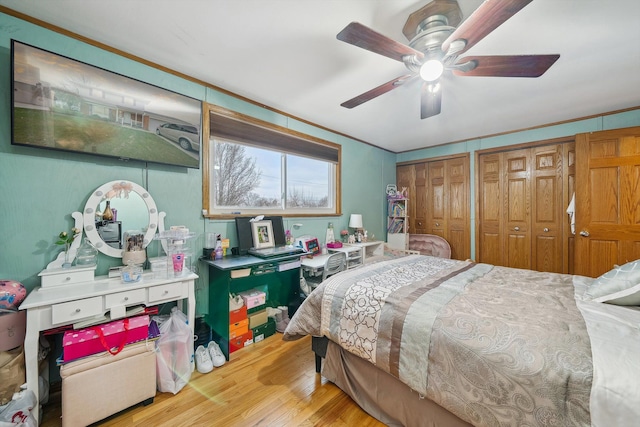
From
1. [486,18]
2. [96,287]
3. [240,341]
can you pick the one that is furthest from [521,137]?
[96,287]

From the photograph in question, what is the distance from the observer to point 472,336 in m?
1.15

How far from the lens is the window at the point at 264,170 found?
2.53 meters

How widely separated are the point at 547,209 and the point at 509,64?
117 inches

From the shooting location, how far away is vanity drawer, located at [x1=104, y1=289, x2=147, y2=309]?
61.1 inches

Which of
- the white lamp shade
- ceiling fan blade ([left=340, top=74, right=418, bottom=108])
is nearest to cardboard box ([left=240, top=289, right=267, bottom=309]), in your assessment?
the white lamp shade

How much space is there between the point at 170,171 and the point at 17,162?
875 mm

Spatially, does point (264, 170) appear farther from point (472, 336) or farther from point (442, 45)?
point (472, 336)

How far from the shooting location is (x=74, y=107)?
167 cm

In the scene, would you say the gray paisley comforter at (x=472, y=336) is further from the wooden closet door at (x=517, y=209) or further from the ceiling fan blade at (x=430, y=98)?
the wooden closet door at (x=517, y=209)

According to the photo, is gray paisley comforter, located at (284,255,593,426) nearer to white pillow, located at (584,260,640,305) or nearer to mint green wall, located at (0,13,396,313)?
white pillow, located at (584,260,640,305)

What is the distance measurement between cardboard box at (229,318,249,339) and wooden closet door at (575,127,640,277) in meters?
3.86

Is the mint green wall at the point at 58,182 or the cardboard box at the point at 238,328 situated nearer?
the mint green wall at the point at 58,182

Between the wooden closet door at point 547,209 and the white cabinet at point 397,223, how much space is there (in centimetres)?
179

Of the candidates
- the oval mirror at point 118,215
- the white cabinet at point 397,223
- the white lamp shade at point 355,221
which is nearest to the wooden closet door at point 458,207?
the white cabinet at point 397,223
